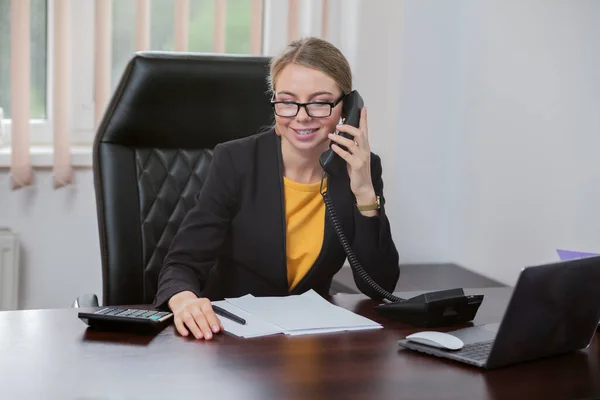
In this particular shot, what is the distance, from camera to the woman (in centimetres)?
181

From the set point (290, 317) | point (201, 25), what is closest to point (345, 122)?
point (290, 317)

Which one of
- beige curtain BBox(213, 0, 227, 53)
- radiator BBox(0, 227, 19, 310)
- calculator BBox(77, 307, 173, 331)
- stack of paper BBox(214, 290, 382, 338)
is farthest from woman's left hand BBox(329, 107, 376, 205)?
radiator BBox(0, 227, 19, 310)

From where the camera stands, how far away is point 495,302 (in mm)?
1773

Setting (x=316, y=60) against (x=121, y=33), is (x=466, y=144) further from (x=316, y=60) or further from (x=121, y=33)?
(x=316, y=60)

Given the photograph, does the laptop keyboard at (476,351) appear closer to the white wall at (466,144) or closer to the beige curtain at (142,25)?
the white wall at (466,144)

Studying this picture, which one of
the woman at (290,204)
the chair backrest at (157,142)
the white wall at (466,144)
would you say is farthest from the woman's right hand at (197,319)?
the white wall at (466,144)

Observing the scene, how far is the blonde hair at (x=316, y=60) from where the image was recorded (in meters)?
1.83

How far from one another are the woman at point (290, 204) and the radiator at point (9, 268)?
1086 mm

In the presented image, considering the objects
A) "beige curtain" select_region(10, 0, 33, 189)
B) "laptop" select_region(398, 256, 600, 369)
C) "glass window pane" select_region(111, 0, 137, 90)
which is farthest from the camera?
"glass window pane" select_region(111, 0, 137, 90)

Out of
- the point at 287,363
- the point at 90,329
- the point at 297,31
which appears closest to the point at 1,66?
the point at 297,31

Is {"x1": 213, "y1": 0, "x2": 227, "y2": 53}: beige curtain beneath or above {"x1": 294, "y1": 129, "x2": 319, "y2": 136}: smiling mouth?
above

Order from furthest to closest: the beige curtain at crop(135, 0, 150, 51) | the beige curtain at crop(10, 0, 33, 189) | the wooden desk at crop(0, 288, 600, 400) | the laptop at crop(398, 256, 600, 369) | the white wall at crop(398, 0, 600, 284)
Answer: the beige curtain at crop(135, 0, 150, 51)
the beige curtain at crop(10, 0, 33, 189)
the white wall at crop(398, 0, 600, 284)
the laptop at crop(398, 256, 600, 369)
the wooden desk at crop(0, 288, 600, 400)

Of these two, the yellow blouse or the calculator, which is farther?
the yellow blouse

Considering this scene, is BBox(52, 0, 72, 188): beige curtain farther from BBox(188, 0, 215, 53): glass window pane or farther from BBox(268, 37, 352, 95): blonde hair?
BBox(268, 37, 352, 95): blonde hair
